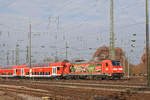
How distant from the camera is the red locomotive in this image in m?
41.6

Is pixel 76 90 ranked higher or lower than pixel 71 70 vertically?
lower

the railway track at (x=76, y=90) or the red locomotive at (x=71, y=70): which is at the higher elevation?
the red locomotive at (x=71, y=70)

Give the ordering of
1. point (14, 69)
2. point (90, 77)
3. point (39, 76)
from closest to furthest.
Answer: point (90, 77) < point (39, 76) < point (14, 69)

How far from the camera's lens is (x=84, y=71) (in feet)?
151

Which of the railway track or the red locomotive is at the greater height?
the red locomotive

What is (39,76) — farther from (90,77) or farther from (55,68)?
(90,77)

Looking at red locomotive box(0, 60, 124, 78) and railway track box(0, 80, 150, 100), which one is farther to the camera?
red locomotive box(0, 60, 124, 78)

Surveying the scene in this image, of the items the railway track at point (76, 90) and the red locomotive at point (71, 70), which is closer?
the railway track at point (76, 90)

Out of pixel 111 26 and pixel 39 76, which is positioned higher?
pixel 111 26

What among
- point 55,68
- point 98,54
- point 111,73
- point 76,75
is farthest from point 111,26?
point 98,54

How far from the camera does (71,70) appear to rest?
49844mm

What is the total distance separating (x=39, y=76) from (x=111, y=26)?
22305 mm

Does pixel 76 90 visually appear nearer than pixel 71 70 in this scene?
Yes

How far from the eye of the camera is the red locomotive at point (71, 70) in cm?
4156
